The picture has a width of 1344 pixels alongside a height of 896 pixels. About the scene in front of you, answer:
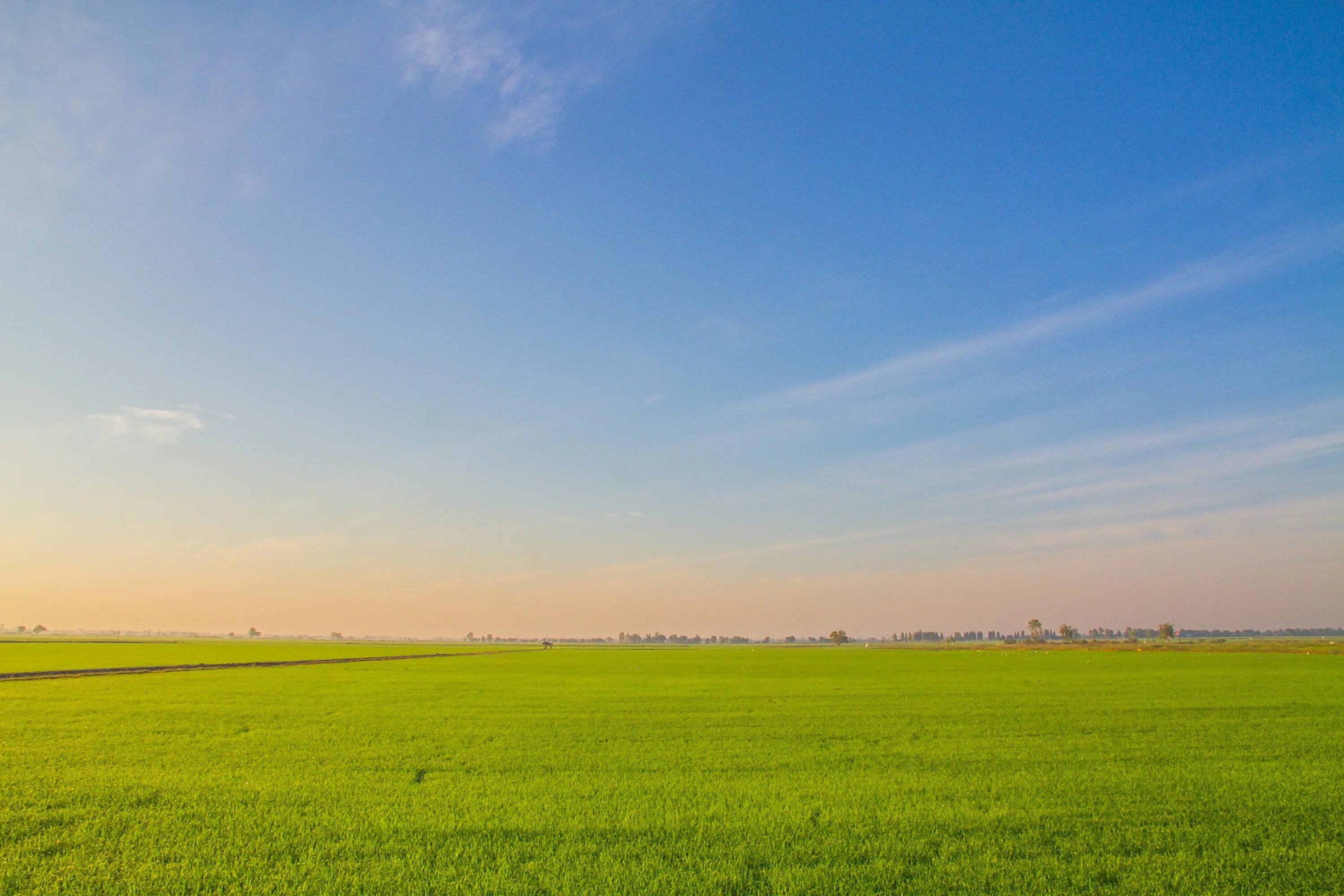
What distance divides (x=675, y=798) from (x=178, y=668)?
54.7 m

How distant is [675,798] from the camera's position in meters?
10.3

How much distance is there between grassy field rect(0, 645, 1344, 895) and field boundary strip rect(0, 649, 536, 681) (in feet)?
67.3

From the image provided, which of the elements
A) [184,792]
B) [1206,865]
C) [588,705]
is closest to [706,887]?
[1206,865]

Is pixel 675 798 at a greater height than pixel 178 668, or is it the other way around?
pixel 675 798

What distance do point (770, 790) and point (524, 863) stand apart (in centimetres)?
463

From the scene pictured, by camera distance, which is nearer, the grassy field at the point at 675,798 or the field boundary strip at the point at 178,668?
the grassy field at the point at 675,798

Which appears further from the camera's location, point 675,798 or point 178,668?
point 178,668

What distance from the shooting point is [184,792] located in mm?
10656

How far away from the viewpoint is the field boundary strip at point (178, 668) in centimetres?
3753

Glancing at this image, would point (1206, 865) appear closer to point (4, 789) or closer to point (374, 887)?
point (374, 887)

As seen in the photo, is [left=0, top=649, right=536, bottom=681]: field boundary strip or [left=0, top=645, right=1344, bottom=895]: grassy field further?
[left=0, top=649, right=536, bottom=681]: field boundary strip

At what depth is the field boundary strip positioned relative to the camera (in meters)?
37.5

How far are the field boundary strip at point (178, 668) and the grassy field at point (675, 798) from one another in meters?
20.5

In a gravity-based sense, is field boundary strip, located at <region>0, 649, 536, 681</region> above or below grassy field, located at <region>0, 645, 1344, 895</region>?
below
